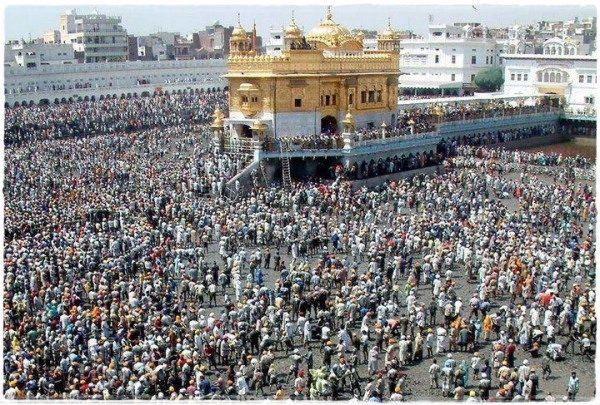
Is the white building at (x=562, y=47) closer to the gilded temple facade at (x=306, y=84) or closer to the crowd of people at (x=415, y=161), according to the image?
the crowd of people at (x=415, y=161)

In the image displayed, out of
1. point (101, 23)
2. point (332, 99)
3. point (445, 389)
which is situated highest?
point (101, 23)

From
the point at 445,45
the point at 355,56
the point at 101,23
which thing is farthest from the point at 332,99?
the point at 101,23

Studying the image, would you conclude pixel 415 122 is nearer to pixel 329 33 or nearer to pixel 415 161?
pixel 415 161

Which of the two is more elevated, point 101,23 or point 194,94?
point 101,23

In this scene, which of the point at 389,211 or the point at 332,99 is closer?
the point at 389,211

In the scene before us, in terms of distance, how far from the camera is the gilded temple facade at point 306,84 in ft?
139

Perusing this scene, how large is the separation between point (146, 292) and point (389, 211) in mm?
13900

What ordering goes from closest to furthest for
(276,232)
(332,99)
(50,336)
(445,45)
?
1. (50,336)
2. (276,232)
3. (332,99)
4. (445,45)

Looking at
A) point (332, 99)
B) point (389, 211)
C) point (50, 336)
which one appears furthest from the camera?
point (332, 99)

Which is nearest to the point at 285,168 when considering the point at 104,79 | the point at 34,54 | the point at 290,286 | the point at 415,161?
the point at 415,161

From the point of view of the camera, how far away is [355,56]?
4575cm

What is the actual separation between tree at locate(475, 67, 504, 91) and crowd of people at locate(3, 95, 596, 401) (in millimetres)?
43038

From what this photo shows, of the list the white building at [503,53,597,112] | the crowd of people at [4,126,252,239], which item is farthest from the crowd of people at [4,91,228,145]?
the white building at [503,53,597,112]

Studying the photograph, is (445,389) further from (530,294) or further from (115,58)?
(115,58)
